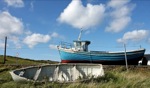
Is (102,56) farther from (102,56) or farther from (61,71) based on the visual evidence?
(61,71)

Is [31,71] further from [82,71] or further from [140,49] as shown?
[140,49]

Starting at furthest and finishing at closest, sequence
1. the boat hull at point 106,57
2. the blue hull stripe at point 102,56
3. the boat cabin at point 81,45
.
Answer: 1. the boat cabin at point 81,45
2. the boat hull at point 106,57
3. the blue hull stripe at point 102,56

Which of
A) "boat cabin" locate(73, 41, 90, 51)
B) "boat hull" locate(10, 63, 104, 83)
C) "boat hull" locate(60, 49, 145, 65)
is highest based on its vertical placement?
"boat cabin" locate(73, 41, 90, 51)

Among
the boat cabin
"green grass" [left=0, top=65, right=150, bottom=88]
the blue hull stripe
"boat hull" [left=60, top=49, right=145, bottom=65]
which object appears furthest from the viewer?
the boat cabin

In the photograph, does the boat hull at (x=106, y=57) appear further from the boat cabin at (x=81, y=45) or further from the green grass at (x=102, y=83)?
the green grass at (x=102, y=83)

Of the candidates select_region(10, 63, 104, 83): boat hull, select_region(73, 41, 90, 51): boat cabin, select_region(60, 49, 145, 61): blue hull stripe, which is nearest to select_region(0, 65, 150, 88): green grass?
select_region(10, 63, 104, 83): boat hull

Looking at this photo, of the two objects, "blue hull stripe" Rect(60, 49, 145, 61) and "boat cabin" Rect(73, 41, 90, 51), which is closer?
"blue hull stripe" Rect(60, 49, 145, 61)

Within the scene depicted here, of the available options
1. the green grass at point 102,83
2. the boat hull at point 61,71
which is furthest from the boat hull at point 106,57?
the green grass at point 102,83

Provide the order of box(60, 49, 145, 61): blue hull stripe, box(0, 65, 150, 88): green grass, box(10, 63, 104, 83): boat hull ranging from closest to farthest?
1. box(0, 65, 150, 88): green grass
2. box(10, 63, 104, 83): boat hull
3. box(60, 49, 145, 61): blue hull stripe

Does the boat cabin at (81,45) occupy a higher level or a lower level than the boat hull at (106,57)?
higher

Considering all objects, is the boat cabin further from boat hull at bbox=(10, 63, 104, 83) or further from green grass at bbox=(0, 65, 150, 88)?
green grass at bbox=(0, 65, 150, 88)

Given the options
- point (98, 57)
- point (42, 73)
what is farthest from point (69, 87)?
point (98, 57)

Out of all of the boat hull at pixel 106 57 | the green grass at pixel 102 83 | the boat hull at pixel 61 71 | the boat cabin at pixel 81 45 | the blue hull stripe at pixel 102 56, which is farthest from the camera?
the boat cabin at pixel 81 45

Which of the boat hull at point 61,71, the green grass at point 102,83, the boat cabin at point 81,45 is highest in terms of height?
the boat cabin at point 81,45
